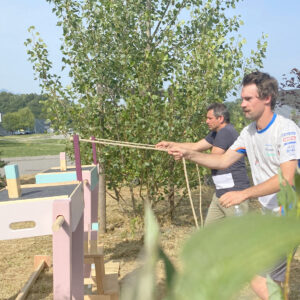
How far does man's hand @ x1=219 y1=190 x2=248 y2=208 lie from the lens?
1.87 meters

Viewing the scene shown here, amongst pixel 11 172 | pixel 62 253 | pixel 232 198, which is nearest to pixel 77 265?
pixel 62 253

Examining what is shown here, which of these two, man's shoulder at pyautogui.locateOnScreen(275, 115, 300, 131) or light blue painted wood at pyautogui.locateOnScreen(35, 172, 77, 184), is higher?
man's shoulder at pyautogui.locateOnScreen(275, 115, 300, 131)

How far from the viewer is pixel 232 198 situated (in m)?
1.89

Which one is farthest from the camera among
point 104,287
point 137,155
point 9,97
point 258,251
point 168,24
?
point 9,97

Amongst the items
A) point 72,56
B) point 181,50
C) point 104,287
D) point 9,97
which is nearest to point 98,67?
point 72,56

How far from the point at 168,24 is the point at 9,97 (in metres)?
94.3

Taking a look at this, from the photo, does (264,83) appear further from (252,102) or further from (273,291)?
(273,291)

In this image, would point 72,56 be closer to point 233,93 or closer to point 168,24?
point 168,24

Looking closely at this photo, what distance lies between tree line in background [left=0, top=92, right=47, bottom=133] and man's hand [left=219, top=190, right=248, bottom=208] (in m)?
66.6

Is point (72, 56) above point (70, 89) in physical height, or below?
above

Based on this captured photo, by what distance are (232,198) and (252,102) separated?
0.73 m

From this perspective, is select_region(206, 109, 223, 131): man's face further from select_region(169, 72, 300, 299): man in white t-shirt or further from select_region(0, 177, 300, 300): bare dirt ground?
select_region(169, 72, 300, 299): man in white t-shirt

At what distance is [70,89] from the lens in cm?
596

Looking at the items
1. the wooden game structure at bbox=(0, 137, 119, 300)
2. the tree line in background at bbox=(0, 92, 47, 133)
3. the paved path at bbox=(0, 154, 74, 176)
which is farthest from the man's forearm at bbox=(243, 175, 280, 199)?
the tree line in background at bbox=(0, 92, 47, 133)
